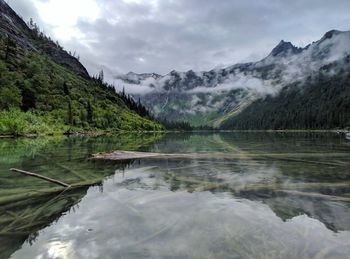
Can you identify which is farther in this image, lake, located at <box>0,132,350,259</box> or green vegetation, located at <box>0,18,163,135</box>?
green vegetation, located at <box>0,18,163,135</box>

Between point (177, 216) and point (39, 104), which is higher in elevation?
point (39, 104)

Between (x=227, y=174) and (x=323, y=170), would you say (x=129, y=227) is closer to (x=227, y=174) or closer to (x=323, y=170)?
(x=227, y=174)

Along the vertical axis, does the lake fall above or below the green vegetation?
below

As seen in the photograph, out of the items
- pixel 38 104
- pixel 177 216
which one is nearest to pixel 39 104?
pixel 38 104

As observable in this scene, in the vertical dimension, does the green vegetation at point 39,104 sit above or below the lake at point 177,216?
above

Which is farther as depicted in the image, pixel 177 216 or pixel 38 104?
pixel 38 104

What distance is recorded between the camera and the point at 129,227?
11875 millimetres

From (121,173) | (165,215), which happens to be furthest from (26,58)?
(165,215)

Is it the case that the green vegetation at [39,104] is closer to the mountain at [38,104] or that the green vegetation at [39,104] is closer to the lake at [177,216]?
the mountain at [38,104]

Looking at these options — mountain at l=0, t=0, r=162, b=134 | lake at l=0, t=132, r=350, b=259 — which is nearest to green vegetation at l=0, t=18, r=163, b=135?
mountain at l=0, t=0, r=162, b=134

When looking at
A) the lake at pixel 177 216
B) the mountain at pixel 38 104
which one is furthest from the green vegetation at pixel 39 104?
the lake at pixel 177 216

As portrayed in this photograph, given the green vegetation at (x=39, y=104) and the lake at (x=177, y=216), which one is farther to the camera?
the green vegetation at (x=39, y=104)

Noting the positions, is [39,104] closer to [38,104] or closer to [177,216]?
[38,104]

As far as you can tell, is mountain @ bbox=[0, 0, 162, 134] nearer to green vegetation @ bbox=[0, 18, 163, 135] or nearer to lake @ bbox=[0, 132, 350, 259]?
green vegetation @ bbox=[0, 18, 163, 135]
